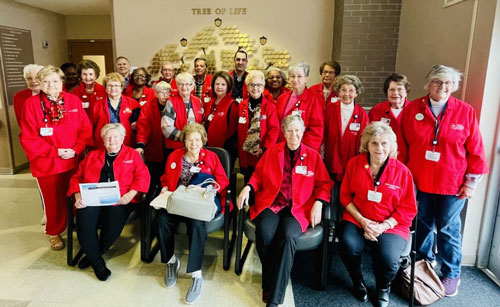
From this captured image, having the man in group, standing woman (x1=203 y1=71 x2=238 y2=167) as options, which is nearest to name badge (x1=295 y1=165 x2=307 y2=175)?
standing woman (x1=203 y1=71 x2=238 y2=167)

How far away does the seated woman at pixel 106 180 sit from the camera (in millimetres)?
2582

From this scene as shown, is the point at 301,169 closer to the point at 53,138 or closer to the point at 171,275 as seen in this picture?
the point at 171,275

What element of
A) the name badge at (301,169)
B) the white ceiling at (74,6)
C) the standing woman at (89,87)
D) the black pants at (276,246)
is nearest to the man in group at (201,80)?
the standing woman at (89,87)

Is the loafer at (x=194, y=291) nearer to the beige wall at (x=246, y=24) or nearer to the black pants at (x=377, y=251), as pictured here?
the black pants at (x=377, y=251)

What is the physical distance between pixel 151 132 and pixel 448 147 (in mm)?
2521

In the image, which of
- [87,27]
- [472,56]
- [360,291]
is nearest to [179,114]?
[360,291]

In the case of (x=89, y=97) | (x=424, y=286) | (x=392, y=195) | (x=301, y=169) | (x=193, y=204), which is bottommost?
(x=424, y=286)

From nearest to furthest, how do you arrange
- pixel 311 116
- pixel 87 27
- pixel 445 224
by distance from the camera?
pixel 445 224, pixel 311 116, pixel 87 27

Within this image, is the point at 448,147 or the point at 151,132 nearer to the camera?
the point at 448,147

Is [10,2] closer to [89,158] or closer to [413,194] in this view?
[89,158]

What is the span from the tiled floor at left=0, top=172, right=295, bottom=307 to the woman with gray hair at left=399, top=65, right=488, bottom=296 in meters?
1.23

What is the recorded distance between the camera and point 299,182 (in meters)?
2.50

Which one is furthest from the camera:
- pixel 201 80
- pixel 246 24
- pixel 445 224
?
pixel 246 24

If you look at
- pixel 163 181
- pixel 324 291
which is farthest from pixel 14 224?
pixel 324 291
